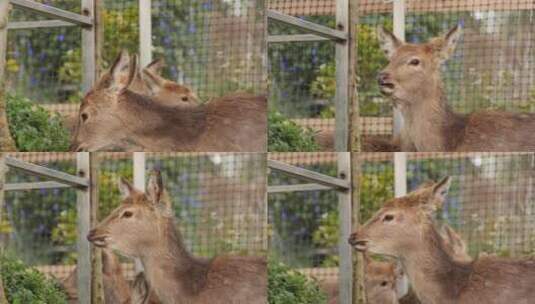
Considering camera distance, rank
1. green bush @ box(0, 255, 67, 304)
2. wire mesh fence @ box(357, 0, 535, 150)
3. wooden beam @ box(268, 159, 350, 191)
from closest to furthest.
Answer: wire mesh fence @ box(357, 0, 535, 150) < wooden beam @ box(268, 159, 350, 191) < green bush @ box(0, 255, 67, 304)

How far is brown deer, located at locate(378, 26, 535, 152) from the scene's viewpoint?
6.21m

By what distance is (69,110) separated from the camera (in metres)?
6.37

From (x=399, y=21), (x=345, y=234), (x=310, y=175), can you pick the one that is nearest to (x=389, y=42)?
(x=399, y=21)

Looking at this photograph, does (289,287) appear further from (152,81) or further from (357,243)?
(152,81)

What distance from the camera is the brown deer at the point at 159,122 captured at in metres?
6.30

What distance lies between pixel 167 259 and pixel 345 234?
0.95m

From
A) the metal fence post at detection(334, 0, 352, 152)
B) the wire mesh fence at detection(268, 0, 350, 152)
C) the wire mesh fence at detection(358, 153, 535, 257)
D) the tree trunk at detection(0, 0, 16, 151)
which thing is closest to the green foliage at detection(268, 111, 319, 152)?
the wire mesh fence at detection(268, 0, 350, 152)

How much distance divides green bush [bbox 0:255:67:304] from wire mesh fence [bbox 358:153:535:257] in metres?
2.07

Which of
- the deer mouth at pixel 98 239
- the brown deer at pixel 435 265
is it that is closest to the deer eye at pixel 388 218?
the brown deer at pixel 435 265

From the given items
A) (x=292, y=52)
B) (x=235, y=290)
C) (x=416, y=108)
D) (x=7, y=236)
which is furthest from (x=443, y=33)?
(x=7, y=236)

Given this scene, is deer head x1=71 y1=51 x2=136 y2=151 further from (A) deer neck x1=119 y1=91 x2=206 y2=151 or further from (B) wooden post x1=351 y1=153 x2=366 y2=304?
(B) wooden post x1=351 y1=153 x2=366 y2=304

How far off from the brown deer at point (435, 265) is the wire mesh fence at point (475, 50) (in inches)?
19.5

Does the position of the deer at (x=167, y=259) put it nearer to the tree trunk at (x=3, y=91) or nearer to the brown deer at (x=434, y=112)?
the tree trunk at (x=3, y=91)

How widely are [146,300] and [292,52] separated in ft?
4.98
